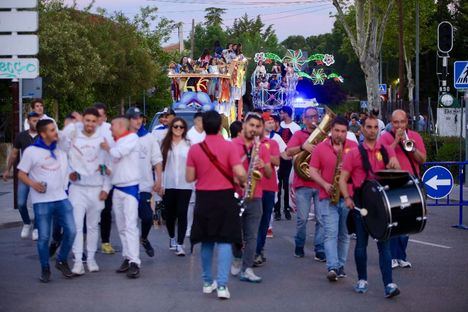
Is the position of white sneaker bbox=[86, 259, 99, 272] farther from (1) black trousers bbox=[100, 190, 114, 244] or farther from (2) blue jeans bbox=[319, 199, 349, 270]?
(2) blue jeans bbox=[319, 199, 349, 270]

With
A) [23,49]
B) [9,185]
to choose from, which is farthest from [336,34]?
[23,49]

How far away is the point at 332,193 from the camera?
1004 centimetres

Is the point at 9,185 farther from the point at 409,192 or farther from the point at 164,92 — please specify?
the point at 164,92

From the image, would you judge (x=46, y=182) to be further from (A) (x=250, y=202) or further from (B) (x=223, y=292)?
(B) (x=223, y=292)

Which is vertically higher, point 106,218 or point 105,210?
point 105,210

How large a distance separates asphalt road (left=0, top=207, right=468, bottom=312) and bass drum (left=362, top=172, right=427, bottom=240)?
688 mm

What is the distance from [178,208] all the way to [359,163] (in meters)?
3.48

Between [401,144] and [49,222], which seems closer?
[49,222]

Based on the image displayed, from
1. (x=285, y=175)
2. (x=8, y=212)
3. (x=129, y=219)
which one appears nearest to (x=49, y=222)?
(x=129, y=219)

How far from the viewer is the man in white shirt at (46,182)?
10.0 m

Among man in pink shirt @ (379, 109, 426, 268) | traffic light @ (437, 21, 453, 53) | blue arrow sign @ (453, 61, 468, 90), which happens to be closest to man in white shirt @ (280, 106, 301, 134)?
blue arrow sign @ (453, 61, 468, 90)

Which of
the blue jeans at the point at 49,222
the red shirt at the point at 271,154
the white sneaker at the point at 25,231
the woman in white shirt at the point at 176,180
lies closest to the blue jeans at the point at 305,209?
the red shirt at the point at 271,154

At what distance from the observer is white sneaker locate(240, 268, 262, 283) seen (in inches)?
399

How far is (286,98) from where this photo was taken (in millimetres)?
40688
